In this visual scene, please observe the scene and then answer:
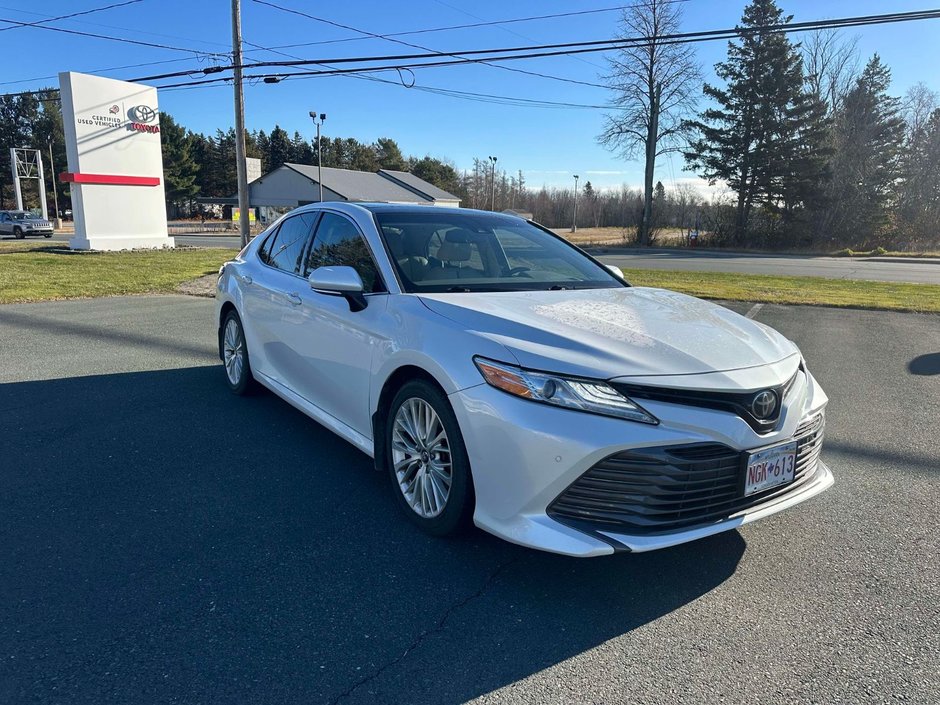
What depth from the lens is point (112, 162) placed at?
2330cm

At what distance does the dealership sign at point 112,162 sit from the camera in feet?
72.5

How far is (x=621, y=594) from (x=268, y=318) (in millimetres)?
3256

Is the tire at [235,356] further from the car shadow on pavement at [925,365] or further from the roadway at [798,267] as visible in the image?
the roadway at [798,267]

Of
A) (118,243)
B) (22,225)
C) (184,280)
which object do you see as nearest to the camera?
(184,280)

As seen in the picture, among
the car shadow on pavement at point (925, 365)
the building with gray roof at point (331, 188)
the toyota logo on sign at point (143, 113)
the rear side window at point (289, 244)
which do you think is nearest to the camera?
the rear side window at point (289, 244)

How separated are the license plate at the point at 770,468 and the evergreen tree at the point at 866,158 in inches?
1923

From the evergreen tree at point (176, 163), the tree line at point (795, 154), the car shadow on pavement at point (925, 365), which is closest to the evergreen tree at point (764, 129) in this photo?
the tree line at point (795, 154)

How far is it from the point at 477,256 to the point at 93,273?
1486cm

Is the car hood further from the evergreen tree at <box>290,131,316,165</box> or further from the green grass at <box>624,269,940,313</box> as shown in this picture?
the evergreen tree at <box>290,131,316,165</box>

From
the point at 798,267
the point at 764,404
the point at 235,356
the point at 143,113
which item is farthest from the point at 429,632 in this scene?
the point at 798,267

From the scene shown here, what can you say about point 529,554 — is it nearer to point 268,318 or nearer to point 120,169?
point 268,318

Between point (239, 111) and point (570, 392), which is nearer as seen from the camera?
point (570, 392)

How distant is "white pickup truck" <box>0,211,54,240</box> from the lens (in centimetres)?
3862

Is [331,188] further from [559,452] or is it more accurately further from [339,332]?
[559,452]
